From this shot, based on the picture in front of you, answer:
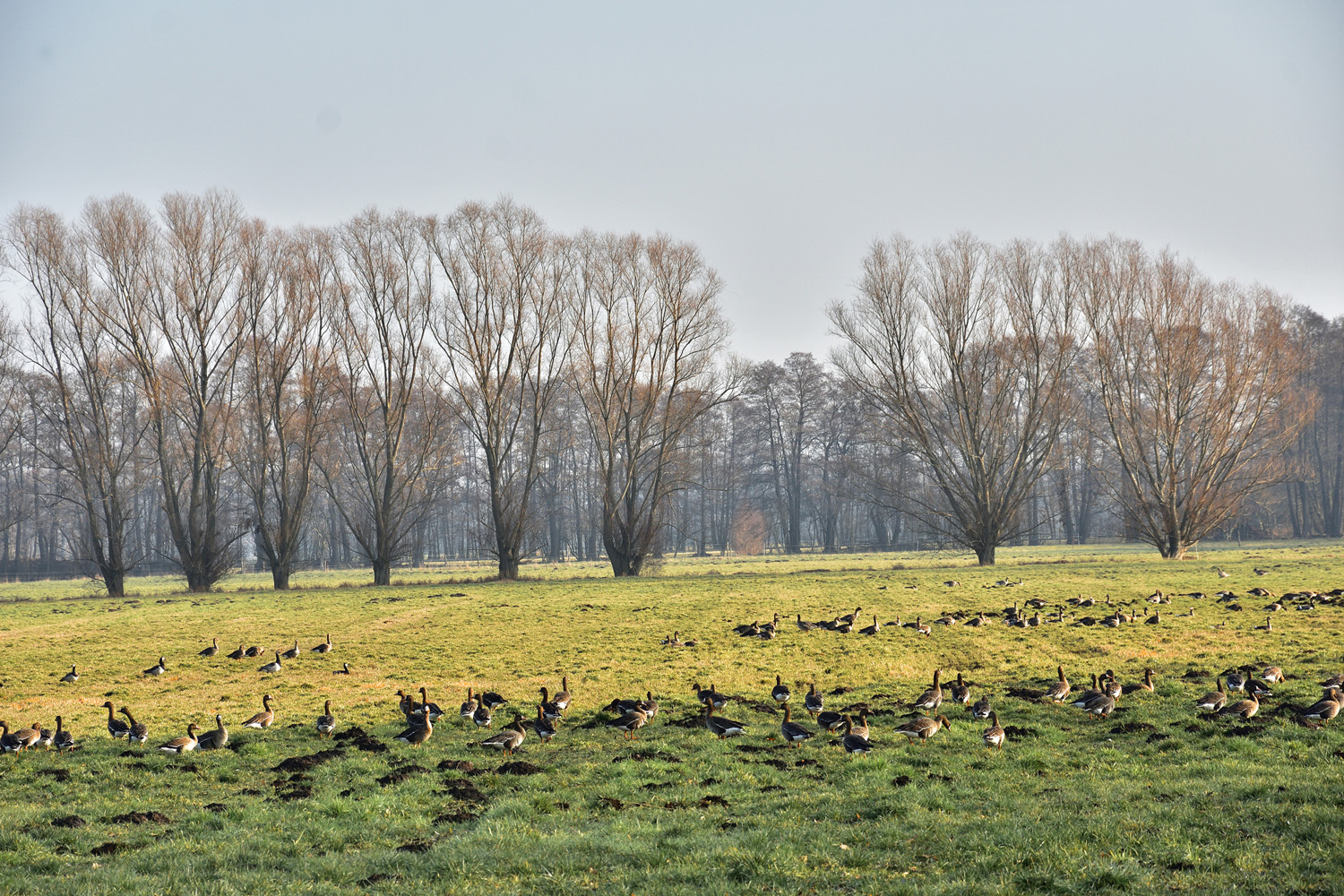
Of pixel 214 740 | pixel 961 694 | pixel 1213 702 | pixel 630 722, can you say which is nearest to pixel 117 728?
pixel 214 740

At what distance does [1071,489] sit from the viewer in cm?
9638

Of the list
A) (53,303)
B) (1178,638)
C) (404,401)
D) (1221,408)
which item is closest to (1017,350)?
(1221,408)

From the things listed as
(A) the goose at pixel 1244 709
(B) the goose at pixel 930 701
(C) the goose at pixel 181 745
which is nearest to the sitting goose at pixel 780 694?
(B) the goose at pixel 930 701

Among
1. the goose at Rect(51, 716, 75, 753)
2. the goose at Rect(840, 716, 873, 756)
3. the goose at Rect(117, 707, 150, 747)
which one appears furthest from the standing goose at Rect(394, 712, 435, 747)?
the goose at Rect(840, 716, 873, 756)

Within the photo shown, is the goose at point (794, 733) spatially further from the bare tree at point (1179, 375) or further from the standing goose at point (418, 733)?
the bare tree at point (1179, 375)

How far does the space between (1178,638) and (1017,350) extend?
3272cm

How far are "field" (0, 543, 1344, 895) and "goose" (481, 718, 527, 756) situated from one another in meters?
0.27

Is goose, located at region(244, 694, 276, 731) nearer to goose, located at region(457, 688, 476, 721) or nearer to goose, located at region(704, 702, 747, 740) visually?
goose, located at region(457, 688, 476, 721)

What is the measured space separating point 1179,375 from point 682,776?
50347 millimetres

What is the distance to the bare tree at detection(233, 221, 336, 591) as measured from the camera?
4475 cm

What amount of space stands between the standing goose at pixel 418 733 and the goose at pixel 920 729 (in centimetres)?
789

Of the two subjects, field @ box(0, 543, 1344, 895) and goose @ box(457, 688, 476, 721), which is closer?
field @ box(0, 543, 1344, 895)

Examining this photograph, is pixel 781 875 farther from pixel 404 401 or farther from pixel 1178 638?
pixel 404 401

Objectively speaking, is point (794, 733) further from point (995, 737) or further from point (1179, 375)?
point (1179, 375)
